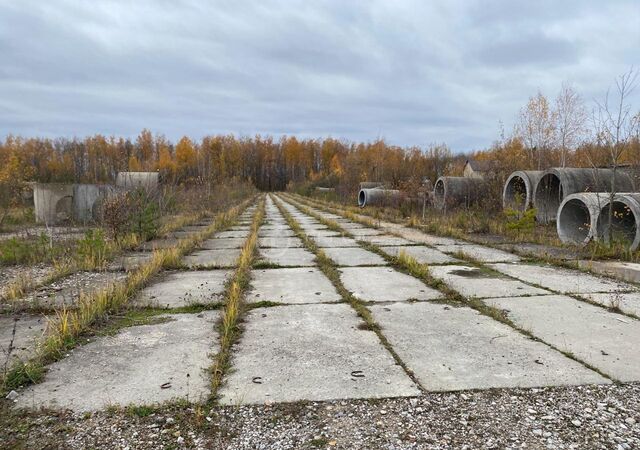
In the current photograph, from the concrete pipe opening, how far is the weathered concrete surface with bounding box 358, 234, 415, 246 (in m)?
4.43

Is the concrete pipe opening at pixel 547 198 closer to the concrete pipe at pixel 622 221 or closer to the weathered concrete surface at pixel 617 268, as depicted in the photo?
the concrete pipe at pixel 622 221

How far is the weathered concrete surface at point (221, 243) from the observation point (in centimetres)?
770

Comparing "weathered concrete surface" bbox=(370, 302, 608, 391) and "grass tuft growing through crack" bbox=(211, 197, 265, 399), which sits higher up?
"grass tuft growing through crack" bbox=(211, 197, 265, 399)

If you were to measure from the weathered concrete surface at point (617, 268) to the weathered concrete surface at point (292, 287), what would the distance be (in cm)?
342

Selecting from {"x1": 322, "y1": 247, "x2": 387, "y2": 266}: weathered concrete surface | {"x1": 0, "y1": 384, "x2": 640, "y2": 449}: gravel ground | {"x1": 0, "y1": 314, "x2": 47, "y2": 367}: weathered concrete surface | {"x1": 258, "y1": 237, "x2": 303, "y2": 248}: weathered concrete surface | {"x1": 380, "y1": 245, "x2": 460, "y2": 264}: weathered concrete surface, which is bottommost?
{"x1": 0, "y1": 384, "x2": 640, "y2": 449}: gravel ground

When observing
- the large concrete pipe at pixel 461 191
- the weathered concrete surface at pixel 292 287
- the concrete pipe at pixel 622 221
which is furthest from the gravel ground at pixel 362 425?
the large concrete pipe at pixel 461 191

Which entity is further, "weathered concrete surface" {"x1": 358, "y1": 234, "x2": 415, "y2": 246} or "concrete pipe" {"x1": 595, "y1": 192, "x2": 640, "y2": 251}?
"weathered concrete surface" {"x1": 358, "y1": 234, "x2": 415, "y2": 246}

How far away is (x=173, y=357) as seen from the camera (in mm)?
2766

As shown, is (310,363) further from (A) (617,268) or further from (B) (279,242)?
(B) (279,242)

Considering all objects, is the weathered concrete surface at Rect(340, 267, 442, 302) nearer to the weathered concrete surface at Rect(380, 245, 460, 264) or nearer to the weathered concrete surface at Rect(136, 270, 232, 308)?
the weathered concrete surface at Rect(380, 245, 460, 264)

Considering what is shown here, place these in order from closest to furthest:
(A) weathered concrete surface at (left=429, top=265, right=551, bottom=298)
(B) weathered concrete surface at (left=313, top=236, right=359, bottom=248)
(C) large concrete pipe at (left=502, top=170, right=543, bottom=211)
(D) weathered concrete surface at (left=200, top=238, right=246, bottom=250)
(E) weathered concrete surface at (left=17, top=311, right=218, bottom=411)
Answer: (E) weathered concrete surface at (left=17, top=311, right=218, bottom=411), (A) weathered concrete surface at (left=429, top=265, right=551, bottom=298), (D) weathered concrete surface at (left=200, top=238, right=246, bottom=250), (B) weathered concrete surface at (left=313, top=236, right=359, bottom=248), (C) large concrete pipe at (left=502, top=170, right=543, bottom=211)

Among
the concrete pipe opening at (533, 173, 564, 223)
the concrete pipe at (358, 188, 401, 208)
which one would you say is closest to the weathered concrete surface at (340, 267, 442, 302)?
the concrete pipe opening at (533, 173, 564, 223)

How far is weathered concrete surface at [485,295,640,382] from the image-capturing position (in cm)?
272

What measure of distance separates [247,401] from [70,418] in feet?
2.72
